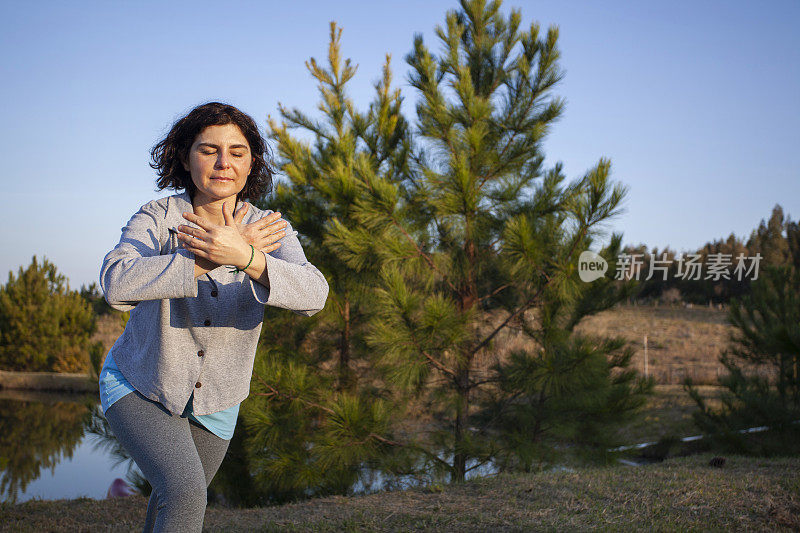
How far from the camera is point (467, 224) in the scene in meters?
4.93

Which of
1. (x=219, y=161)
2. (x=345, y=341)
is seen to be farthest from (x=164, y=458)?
(x=345, y=341)

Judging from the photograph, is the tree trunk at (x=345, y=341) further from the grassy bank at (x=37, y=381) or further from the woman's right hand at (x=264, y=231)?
the grassy bank at (x=37, y=381)

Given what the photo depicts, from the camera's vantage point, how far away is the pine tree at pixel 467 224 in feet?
14.6

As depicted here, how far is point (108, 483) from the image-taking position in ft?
22.2

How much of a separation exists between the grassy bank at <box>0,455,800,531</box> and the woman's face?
6.29 feet

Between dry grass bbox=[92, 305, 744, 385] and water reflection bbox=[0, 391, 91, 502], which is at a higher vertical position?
dry grass bbox=[92, 305, 744, 385]

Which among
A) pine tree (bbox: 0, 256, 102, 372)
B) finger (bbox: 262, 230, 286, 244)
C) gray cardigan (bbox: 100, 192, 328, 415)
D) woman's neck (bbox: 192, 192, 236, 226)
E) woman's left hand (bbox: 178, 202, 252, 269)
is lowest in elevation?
pine tree (bbox: 0, 256, 102, 372)

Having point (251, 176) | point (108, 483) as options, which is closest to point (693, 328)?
point (108, 483)

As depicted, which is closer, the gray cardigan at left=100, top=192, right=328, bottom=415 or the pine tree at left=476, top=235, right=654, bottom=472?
the gray cardigan at left=100, top=192, right=328, bottom=415

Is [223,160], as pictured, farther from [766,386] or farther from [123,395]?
[766,386]

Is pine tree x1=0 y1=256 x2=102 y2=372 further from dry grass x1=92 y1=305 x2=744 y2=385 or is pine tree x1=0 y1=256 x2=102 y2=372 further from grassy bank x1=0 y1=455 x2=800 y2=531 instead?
grassy bank x1=0 y1=455 x2=800 y2=531

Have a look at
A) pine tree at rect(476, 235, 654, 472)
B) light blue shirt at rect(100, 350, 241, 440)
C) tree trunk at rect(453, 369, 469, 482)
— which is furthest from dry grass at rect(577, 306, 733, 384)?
light blue shirt at rect(100, 350, 241, 440)

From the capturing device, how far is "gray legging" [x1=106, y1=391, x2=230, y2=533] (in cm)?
135

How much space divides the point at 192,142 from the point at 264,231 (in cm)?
43
